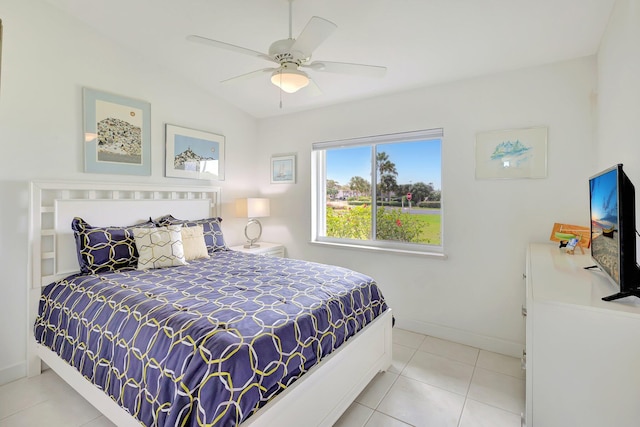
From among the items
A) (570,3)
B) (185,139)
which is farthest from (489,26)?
(185,139)

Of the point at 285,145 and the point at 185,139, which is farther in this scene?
the point at 285,145

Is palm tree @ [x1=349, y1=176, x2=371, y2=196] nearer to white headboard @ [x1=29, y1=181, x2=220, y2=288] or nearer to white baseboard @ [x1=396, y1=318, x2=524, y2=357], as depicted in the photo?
white baseboard @ [x1=396, y1=318, x2=524, y2=357]

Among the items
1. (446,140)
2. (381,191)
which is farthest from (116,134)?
(446,140)

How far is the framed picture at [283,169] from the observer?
3938 mm

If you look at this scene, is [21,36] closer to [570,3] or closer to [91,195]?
[91,195]

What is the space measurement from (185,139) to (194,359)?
107 inches

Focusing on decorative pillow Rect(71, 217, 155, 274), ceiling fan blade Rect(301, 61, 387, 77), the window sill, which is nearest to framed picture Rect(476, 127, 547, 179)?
the window sill

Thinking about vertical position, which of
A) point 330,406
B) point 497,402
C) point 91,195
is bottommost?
point 497,402

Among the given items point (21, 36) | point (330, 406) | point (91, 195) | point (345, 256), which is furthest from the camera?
point (345, 256)

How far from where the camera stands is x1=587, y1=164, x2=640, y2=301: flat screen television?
3.76 ft

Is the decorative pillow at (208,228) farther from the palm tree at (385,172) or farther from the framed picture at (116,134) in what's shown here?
the palm tree at (385,172)

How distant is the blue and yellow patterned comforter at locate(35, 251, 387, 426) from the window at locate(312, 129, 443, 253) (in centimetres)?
113

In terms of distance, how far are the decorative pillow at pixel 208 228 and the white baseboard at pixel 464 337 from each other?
2012 mm

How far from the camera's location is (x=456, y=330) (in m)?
2.89
